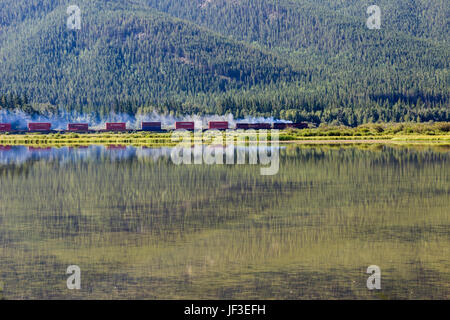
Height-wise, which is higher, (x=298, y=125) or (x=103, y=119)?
(x=103, y=119)

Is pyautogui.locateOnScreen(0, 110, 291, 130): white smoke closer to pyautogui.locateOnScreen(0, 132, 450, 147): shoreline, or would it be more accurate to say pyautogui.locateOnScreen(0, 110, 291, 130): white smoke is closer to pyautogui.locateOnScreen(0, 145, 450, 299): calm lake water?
pyautogui.locateOnScreen(0, 132, 450, 147): shoreline

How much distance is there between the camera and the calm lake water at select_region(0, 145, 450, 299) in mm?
20969

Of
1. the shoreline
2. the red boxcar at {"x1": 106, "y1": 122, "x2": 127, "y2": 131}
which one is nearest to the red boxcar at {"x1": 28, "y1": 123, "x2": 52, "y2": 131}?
the red boxcar at {"x1": 106, "y1": 122, "x2": 127, "y2": 131}

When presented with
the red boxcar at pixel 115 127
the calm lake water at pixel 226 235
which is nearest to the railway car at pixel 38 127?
the red boxcar at pixel 115 127

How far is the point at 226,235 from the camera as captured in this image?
2723 cm

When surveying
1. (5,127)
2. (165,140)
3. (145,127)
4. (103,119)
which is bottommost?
(165,140)

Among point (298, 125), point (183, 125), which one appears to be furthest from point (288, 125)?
point (183, 125)

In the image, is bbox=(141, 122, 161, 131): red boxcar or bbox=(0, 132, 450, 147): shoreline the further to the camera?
bbox=(141, 122, 161, 131): red boxcar

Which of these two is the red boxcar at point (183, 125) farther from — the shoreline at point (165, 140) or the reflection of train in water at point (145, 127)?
the shoreline at point (165, 140)

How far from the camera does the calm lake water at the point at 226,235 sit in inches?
826

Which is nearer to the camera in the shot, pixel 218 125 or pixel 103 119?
pixel 218 125

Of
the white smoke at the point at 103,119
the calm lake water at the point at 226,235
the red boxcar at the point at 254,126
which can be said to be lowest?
the calm lake water at the point at 226,235

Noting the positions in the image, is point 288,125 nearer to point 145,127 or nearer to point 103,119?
point 145,127
